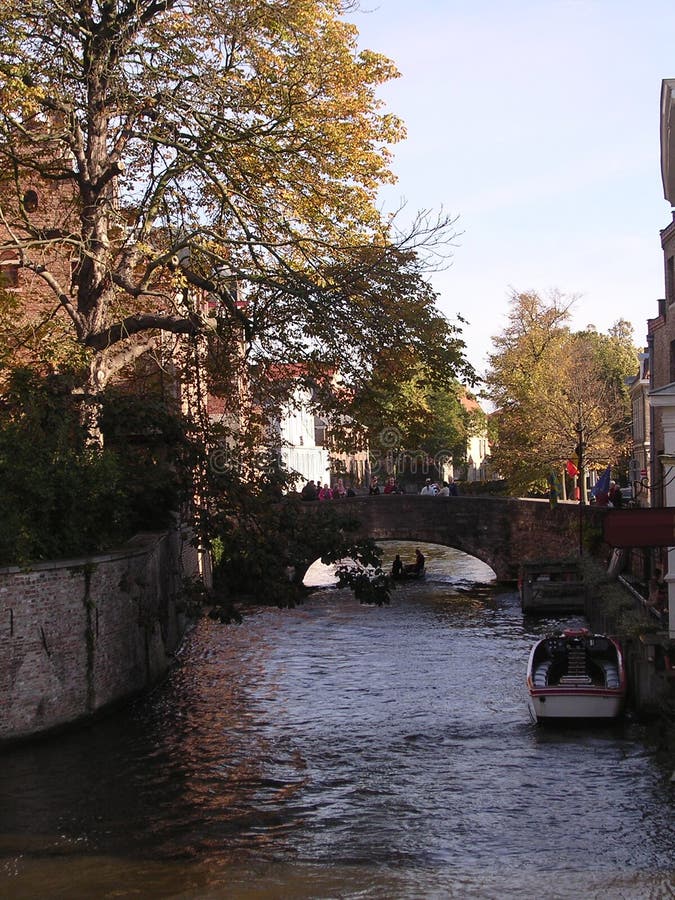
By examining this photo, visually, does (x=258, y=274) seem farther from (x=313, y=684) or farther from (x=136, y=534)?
(x=313, y=684)

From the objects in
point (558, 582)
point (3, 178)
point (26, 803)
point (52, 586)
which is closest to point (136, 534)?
point (52, 586)

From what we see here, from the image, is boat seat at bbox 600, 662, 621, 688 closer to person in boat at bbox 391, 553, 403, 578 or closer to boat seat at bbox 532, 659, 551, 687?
boat seat at bbox 532, 659, 551, 687

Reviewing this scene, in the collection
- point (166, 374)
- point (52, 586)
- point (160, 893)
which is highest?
point (166, 374)

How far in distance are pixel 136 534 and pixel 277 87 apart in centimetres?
856

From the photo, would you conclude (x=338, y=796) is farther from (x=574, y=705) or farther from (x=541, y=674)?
(x=541, y=674)

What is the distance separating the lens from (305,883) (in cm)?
1242

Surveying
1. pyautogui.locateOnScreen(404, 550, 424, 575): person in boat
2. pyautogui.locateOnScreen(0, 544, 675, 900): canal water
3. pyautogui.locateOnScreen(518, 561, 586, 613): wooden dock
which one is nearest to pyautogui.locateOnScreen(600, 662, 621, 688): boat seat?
pyautogui.locateOnScreen(0, 544, 675, 900): canal water

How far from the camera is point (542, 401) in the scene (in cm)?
4906

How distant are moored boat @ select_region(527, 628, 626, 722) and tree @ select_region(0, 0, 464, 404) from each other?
5.52 meters

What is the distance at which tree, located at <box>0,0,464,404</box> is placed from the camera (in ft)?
64.0

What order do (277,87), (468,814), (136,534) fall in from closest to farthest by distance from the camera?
(468,814)
(277,87)
(136,534)

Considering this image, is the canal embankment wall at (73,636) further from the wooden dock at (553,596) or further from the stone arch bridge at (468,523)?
the stone arch bridge at (468,523)

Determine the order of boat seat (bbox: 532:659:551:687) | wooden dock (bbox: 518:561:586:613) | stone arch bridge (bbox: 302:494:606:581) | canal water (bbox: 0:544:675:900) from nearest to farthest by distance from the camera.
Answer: canal water (bbox: 0:544:675:900) < boat seat (bbox: 532:659:551:687) < wooden dock (bbox: 518:561:586:613) < stone arch bridge (bbox: 302:494:606:581)

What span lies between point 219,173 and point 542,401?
28712 mm
